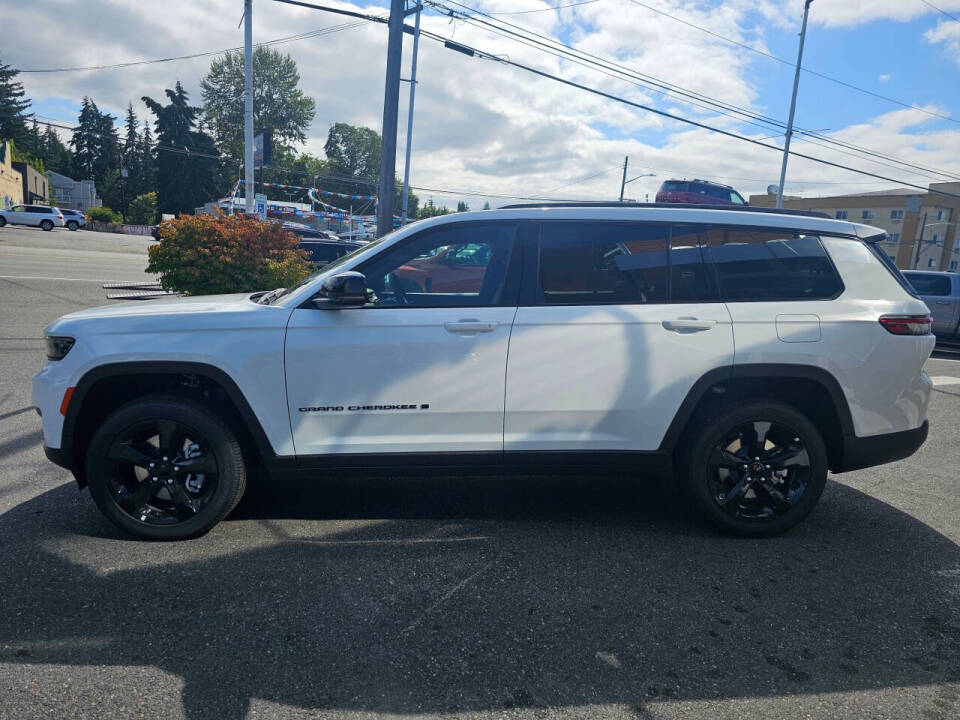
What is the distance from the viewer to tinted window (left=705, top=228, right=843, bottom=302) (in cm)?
402

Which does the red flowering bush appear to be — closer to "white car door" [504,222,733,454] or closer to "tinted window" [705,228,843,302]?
"white car door" [504,222,733,454]

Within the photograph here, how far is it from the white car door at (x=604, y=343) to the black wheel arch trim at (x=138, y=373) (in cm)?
144

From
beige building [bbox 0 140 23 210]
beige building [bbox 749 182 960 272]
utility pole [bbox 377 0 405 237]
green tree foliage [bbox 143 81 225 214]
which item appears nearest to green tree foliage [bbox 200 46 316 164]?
green tree foliage [bbox 143 81 225 214]

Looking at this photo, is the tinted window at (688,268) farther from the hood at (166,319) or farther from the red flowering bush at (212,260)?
the red flowering bush at (212,260)

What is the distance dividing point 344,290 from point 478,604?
5.61 feet

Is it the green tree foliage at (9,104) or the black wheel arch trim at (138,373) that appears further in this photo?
the green tree foliage at (9,104)

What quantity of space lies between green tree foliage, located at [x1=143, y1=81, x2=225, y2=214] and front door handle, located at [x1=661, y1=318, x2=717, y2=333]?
274 feet

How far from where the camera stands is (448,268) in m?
4.02

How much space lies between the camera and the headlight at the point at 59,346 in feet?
12.2

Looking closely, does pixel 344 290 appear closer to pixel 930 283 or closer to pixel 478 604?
pixel 478 604

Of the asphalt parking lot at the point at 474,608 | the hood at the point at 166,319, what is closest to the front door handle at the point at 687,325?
the asphalt parking lot at the point at 474,608

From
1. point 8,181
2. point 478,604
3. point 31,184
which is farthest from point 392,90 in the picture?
point 31,184

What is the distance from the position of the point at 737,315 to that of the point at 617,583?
64.9 inches

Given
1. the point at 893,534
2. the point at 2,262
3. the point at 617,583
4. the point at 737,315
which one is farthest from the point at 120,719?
the point at 2,262
